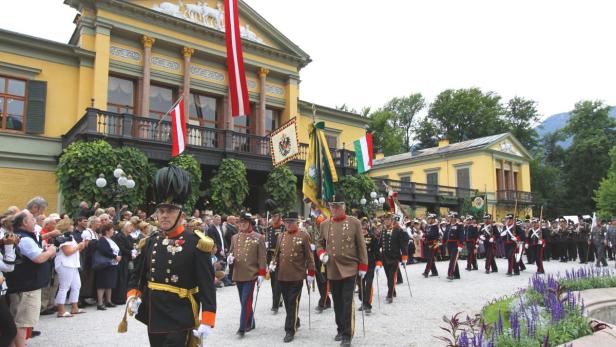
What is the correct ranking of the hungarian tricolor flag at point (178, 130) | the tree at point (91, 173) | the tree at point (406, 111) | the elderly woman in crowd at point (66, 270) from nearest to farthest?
the elderly woman in crowd at point (66, 270) < the tree at point (91, 173) < the hungarian tricolor flag at point (178, 130) < the tree at point (406, 111)

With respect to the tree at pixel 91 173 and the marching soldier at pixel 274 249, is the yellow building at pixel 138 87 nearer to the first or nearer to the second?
the tree at pixel 91 173

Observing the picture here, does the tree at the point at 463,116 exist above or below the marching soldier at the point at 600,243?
above

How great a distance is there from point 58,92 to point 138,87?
354cm

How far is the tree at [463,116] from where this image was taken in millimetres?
63656

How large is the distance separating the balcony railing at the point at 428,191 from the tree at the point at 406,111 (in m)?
27.7

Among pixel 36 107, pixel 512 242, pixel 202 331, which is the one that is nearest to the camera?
pixel 202 331

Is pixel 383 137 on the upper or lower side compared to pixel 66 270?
upper

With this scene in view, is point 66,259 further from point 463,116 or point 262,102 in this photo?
point 463,116

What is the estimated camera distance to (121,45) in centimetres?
2250

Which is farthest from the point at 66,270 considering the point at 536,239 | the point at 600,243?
the point at 600,243

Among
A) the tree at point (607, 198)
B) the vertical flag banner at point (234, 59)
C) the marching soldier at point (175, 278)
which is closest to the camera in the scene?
the marching soldier at point (175, 278)

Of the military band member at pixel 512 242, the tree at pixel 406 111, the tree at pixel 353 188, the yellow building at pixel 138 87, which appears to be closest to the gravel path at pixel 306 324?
the military band member at pixel 512 242

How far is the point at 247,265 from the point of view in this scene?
7.93 meters

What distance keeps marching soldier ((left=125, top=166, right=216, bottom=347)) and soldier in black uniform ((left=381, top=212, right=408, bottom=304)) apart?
297 inches
